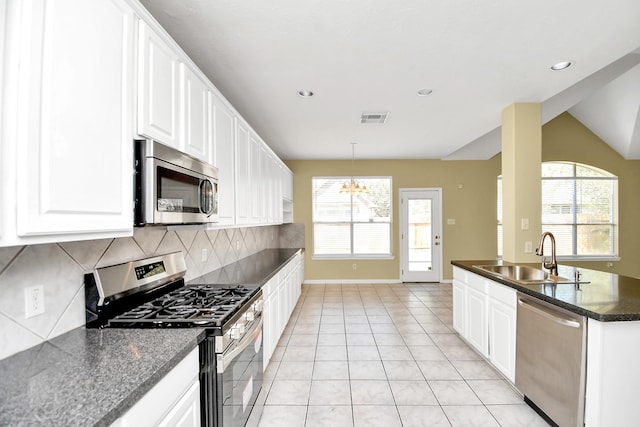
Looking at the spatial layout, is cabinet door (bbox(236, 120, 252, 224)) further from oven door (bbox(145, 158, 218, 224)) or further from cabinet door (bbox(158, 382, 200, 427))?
cabinet door (bbox(158, 382, 200, 427))

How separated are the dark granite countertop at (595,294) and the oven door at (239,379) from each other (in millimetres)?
1875

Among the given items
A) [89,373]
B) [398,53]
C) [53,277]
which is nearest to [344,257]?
[398,53]

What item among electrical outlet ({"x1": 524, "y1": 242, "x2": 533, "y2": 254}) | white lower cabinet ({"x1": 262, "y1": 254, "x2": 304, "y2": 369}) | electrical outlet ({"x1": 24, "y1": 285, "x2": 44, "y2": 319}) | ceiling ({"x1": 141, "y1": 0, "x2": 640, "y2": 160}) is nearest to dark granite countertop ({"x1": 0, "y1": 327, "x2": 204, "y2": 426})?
electrical outlet ({"x1": 24, "y1": 285, "x2": 44, "y2": 319})

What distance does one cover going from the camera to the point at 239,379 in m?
1.75

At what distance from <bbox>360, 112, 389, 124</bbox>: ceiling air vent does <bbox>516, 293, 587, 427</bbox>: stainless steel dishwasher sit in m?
2.48

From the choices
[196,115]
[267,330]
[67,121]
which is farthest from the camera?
[267,330]

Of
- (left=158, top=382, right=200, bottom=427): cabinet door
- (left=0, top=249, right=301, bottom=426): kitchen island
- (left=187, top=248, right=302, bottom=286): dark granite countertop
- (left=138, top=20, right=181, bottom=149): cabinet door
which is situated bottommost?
(left=158, top=382, right=200, bottom=427): cabinet door

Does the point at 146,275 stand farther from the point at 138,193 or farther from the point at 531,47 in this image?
the point at 531,47

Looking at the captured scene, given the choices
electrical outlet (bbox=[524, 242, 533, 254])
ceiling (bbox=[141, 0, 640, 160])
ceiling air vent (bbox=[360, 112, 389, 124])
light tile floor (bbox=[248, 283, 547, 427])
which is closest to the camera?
ceiling (bbox=[141, 0, 640, 160])

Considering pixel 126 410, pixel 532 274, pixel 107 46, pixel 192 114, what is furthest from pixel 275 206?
pixel 126 410

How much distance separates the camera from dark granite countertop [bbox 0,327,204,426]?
84cm

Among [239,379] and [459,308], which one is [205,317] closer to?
[239,379]

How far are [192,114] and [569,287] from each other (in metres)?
2.76

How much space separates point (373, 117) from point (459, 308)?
2435 mm
